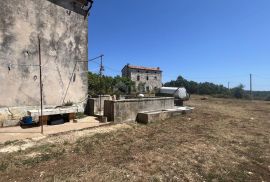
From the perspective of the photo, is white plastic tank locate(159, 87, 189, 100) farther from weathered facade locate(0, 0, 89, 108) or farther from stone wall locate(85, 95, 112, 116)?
weathered facade locate(0, 0, 89, 108)

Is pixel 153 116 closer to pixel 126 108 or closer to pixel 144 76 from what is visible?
pixel 126 108

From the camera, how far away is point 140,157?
21.7 ft

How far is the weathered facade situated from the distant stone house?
108 ft

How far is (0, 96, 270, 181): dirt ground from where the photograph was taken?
5355 mm

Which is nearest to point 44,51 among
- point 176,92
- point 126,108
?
point 126,108

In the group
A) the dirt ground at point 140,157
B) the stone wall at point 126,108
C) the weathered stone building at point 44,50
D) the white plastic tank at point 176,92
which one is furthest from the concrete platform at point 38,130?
the white plastic tank at point 176,92

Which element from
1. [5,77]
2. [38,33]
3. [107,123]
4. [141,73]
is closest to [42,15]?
[38,33]

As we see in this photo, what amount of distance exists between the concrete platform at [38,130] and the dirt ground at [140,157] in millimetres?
652

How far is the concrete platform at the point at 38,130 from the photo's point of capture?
8.29 metres

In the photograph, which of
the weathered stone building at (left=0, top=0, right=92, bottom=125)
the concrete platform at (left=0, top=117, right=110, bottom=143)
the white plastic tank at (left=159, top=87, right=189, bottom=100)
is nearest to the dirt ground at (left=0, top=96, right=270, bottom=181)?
the concrete platform at (left=0, top=117, right=110, bottom=143)

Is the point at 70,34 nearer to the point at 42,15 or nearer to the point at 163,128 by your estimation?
the point at 42,15

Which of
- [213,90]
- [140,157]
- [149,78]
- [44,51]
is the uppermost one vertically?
[149,78]

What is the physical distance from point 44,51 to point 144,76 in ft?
128

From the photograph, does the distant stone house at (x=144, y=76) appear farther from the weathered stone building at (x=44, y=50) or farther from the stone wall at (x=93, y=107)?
the weathered stone building at (x=44, y=50)
